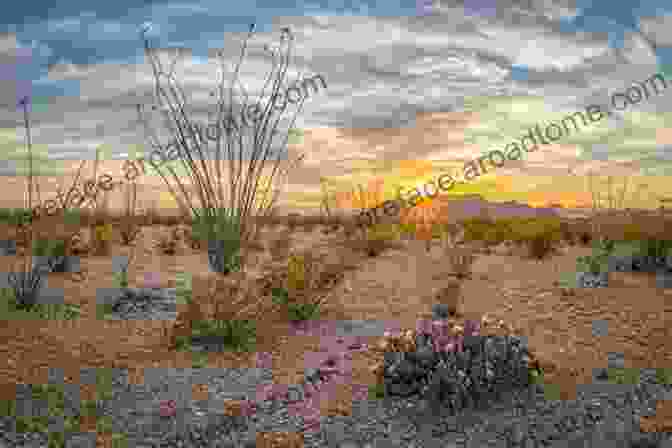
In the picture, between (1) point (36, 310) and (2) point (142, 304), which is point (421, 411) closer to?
(2) point (142, 304)

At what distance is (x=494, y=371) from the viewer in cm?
512

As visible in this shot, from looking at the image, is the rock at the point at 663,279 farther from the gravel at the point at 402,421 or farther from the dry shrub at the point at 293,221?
the dry shrub at the point at 293,221

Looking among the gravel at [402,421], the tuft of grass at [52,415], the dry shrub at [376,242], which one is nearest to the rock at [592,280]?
the gravel at [402,421]

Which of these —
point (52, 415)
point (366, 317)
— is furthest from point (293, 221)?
point (52, 415)

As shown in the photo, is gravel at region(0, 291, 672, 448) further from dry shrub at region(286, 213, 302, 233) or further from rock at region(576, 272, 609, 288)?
dry shrub at region(286, 213, 302, 233)

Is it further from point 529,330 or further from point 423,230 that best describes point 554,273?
point 423,230

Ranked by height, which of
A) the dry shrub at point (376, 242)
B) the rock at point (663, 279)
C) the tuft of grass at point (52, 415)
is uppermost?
the dry shrub at point (376, 242)

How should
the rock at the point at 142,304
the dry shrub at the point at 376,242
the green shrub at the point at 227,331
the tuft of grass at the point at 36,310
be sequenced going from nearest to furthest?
the green shrub at the point at 227,331
the tuft of grass at the point at 36,310
the rock at the point at 142,304
the dry shrub at the point at 376,242

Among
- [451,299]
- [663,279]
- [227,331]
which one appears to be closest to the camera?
[227,331]

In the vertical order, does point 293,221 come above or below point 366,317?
above

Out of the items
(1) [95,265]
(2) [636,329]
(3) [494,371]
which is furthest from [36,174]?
(2) [636,329]

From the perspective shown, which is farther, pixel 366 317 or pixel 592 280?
pixel 592 280

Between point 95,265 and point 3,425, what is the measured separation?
22.5 ft

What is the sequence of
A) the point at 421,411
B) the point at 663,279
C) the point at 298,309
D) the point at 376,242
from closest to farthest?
the point at 421,411 < the point at 298,309 < the point at 663,279 < the point at 376,242
